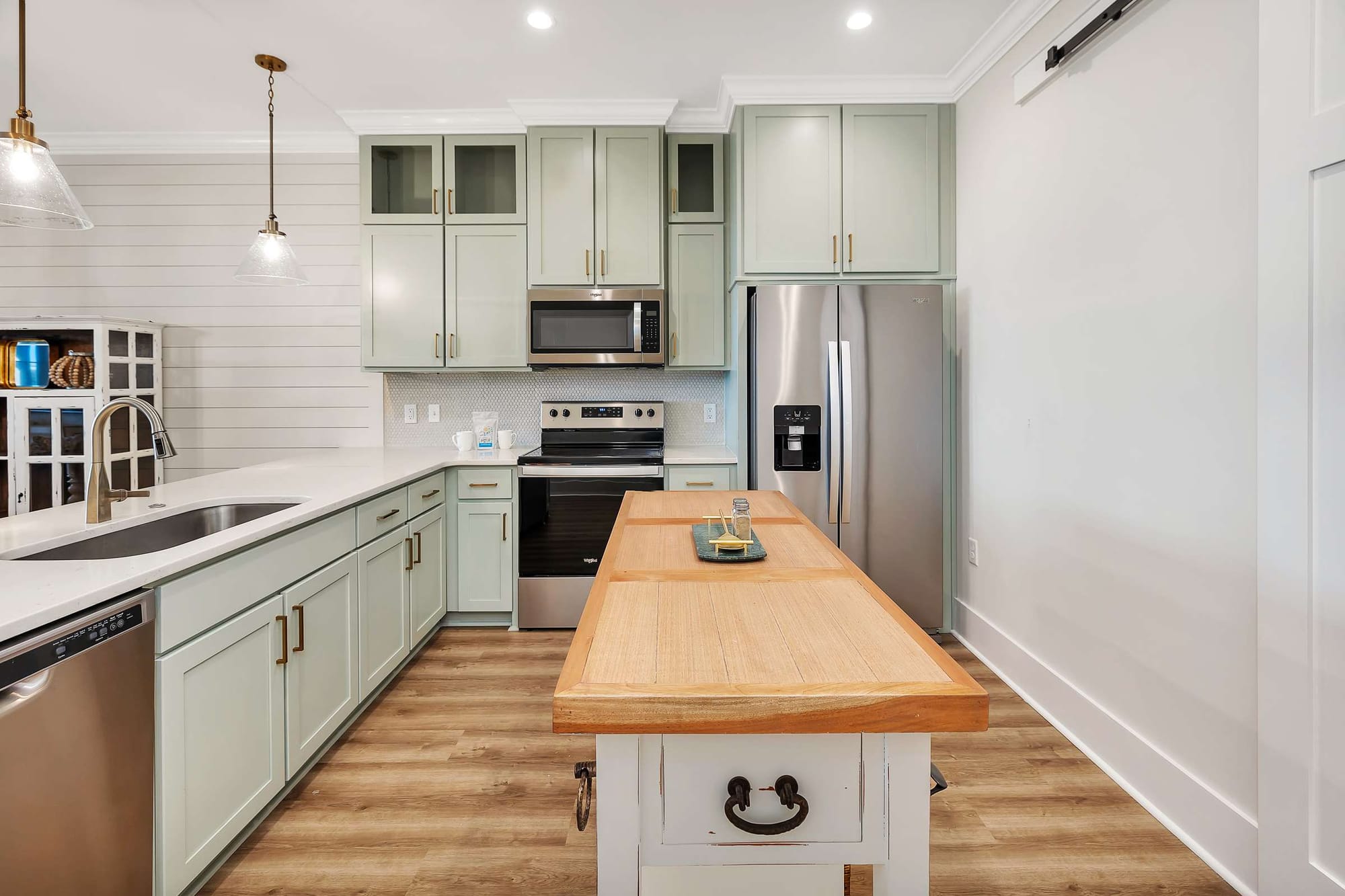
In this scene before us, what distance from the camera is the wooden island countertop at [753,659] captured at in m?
0.82

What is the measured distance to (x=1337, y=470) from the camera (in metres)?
1.31

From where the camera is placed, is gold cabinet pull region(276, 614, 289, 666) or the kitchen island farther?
gold cabinet pull region(276, 614, 289, 666)

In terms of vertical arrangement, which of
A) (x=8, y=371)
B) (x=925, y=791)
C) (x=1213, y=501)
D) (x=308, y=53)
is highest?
(x=308, y=53)

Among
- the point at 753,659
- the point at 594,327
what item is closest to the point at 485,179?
the point at 594,327

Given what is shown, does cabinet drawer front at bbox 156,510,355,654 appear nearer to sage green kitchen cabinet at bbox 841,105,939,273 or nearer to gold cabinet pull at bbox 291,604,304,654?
gold cabinet pull at bbox 291,604,304,654

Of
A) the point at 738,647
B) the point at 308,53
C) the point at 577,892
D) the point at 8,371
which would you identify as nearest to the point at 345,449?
the point at 8,371

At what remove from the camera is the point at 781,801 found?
2.95 ft

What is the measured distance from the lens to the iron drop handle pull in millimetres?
883

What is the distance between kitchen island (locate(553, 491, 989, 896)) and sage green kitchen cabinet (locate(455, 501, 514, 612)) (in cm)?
240

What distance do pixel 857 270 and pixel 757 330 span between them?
25.0 inches

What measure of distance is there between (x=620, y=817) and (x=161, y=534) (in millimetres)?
1812

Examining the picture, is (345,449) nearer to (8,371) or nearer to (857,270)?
(8,371)

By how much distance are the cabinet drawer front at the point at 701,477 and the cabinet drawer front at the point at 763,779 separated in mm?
2425

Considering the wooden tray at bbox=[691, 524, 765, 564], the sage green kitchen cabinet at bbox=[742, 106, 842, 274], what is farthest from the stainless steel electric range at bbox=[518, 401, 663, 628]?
the wooden tray at bbox=[691, 524, 765, 564]
